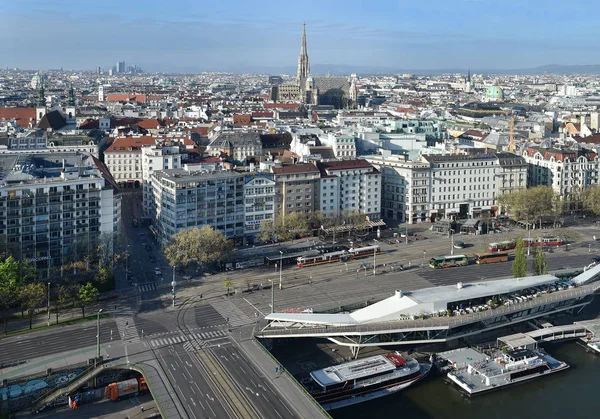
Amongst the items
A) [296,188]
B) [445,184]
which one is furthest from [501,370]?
[445,184]

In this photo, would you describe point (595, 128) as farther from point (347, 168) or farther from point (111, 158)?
point (111, 158)

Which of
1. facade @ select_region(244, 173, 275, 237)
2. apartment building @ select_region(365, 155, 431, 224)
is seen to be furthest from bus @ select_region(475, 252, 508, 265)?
facade @ select_region(244, 173, 275, 237)

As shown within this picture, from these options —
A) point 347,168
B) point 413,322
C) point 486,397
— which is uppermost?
point 347,168

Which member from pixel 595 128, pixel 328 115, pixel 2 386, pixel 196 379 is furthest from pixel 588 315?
pixel 328 115

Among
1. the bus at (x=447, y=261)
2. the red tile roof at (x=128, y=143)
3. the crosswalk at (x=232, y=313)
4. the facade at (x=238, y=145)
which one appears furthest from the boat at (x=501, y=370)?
the red tile roof at (x=128, y=143)

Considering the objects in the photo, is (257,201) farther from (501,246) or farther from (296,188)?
(501,246)
